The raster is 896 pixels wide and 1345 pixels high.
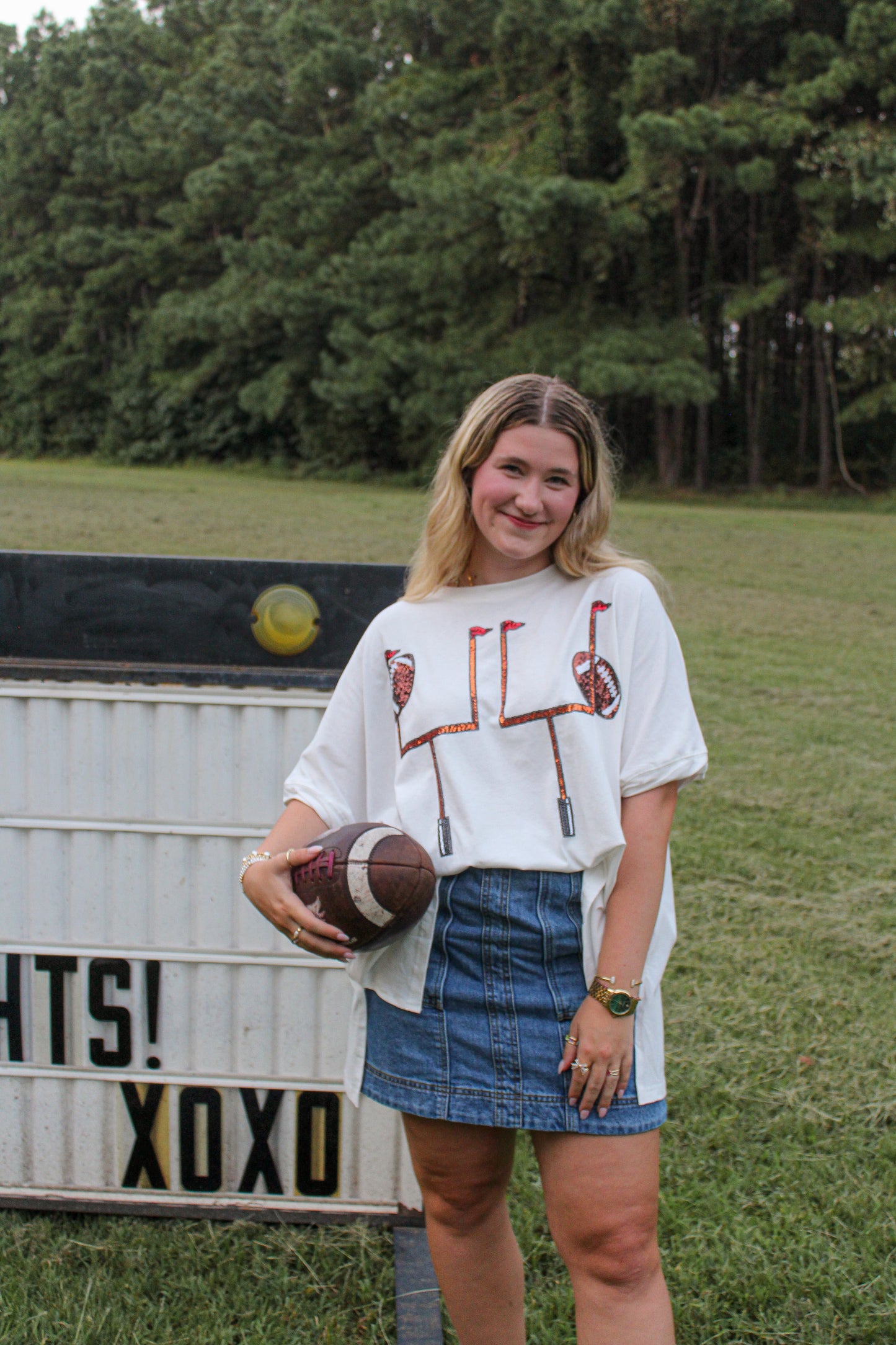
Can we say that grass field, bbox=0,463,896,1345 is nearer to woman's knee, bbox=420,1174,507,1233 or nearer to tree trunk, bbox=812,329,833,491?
woman's knee, bbox=420,1174,507,1233

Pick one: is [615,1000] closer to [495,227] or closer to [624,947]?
[624,947]

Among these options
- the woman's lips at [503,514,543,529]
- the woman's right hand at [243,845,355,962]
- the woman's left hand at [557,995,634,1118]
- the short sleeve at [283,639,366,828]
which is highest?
the woman's lips at [503,514,543,529]

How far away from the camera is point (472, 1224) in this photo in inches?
70.8

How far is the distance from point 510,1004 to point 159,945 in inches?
38.1

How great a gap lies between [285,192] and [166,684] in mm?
33066

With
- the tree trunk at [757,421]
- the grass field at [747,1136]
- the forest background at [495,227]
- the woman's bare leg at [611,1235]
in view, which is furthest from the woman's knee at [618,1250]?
the tree trunk at [757,421]

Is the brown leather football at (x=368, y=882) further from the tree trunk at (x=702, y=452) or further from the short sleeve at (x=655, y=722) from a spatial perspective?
the tree trunk at (x=702, y=452)

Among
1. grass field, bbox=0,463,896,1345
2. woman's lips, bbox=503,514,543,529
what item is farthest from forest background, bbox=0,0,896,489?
woman's lips, bbox=503,514,543,529

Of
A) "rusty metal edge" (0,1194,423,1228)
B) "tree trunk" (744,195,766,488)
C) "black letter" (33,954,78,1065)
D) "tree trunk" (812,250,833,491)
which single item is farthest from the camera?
"tree trunk" (744,195,766,488)

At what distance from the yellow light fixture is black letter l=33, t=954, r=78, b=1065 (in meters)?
0.76

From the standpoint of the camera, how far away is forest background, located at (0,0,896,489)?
80.1 feet

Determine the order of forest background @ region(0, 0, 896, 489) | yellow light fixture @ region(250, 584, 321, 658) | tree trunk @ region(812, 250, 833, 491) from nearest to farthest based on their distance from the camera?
yellow light fixture @ region(250, 584, 321, 658)
forest background @ region(0, 0, 896, 489)
tree trunk @ region(812, 250, 833, 491)

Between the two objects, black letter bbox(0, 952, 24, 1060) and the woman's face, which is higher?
the woman's face

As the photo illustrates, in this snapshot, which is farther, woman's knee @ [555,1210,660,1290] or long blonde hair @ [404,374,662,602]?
long blonde hair @ [404,374,662,602]
